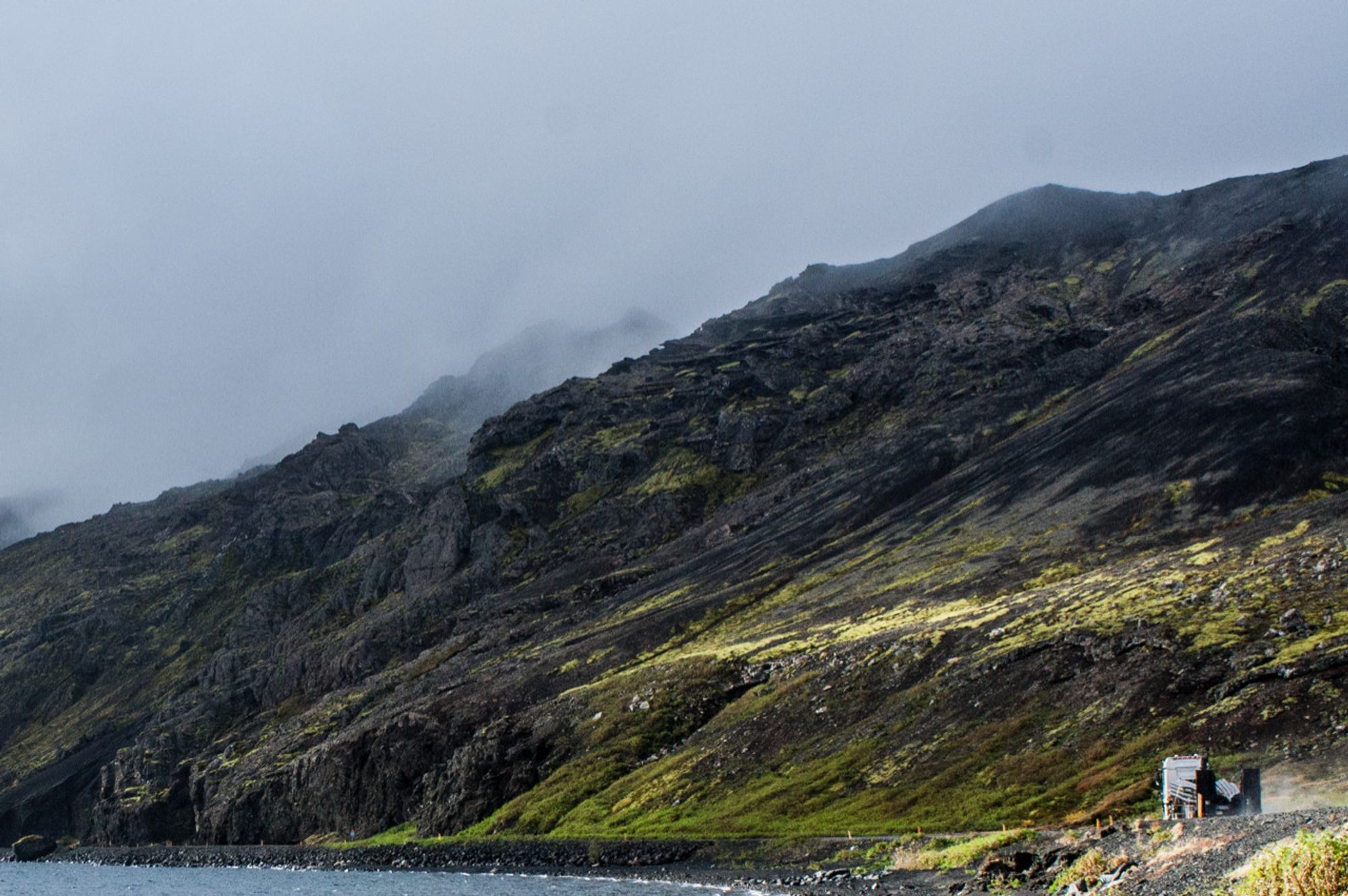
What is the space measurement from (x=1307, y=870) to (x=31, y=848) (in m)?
204

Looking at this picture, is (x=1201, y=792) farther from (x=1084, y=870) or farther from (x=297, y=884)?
(x=297, y=884)

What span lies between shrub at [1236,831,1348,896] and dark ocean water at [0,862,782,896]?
43.5 m

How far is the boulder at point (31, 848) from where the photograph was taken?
17750 cm

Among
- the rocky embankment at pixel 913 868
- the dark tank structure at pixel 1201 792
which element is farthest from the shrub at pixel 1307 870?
the dark tank structure at pixel 1201 792

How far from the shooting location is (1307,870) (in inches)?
877

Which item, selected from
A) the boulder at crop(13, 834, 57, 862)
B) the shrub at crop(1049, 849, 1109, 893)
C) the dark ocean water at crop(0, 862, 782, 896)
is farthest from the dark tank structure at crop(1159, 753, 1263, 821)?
the boulder at crop(13, 834, 57, 862)

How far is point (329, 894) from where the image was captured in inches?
3408

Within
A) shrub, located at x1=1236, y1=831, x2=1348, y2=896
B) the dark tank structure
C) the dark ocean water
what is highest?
shrub, located at x1=1236, y1=831, x2=1348, y2=896

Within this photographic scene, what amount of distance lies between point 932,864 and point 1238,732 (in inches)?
863

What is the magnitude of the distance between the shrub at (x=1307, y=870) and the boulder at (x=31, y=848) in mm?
199620

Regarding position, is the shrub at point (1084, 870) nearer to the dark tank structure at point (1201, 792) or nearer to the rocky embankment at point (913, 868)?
the rocky embankment at point (913, 868)

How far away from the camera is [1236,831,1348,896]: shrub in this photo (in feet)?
71.2

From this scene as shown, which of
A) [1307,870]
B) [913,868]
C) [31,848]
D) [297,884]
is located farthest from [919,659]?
[31,848]

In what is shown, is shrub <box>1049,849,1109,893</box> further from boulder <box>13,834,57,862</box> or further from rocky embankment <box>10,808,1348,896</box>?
boulder <box>13,834,57,862</box>
